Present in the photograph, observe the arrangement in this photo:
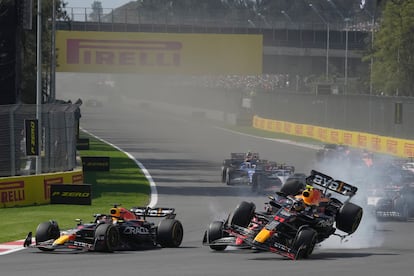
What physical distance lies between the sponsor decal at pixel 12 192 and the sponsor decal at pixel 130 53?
5331cm

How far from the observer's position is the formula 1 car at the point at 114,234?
21734 mm

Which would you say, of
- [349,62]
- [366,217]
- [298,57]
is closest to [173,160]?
[366,217]

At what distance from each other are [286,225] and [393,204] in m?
8.28

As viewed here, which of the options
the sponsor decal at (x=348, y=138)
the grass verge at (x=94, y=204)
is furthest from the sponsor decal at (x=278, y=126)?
the grass verge at (x=94, y=204)

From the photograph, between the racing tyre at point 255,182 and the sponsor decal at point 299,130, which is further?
the sponsor decal at point 299,130

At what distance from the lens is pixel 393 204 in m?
29.0

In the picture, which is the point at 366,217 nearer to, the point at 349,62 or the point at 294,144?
the point at 294,144

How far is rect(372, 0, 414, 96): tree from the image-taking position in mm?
90688

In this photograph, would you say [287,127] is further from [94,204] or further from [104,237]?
[104,237]

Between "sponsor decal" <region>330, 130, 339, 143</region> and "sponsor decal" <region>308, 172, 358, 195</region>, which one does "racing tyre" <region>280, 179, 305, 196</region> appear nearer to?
"sponsor decal" <region>308, 172, 358, 195</region>

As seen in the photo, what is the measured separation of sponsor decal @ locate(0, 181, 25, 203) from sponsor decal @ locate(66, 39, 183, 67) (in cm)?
5331

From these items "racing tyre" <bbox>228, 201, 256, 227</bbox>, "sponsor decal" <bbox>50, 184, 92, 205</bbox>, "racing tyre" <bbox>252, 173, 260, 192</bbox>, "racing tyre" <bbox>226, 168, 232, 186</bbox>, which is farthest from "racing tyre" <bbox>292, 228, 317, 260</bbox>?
"racing tyre" <bbox>226, 168, 232, 186</bbox>

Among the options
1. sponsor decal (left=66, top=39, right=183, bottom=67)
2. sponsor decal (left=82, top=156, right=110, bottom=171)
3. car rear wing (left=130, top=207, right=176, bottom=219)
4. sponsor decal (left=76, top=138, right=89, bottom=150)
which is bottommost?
sponsor decal (left=76, top=138, right=89, bottom=150)

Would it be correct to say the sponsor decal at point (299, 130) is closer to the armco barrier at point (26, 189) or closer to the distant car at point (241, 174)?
the distant car at point (241, 174)
